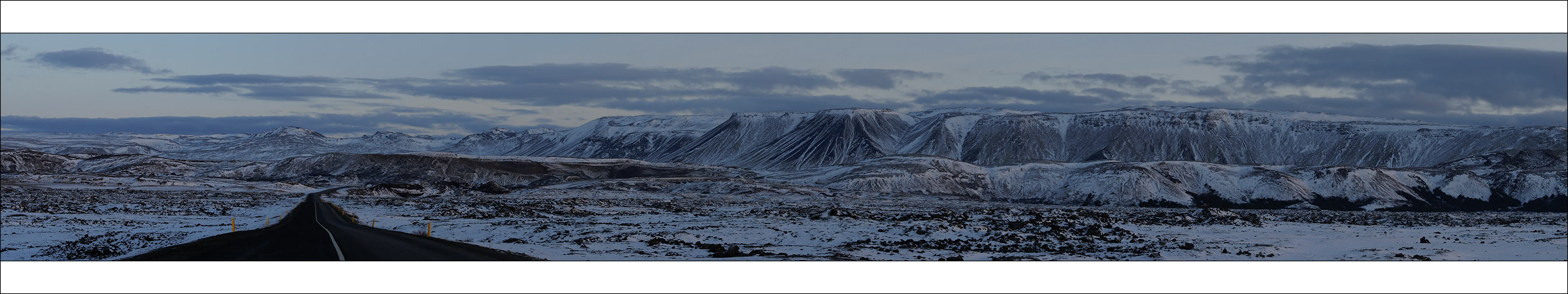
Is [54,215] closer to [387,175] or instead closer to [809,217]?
[809,217]

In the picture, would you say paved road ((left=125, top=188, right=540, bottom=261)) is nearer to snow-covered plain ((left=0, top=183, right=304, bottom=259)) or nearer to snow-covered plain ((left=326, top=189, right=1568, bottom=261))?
snow-covered plain ((left=326, top=189, right=1568, bottom=261))

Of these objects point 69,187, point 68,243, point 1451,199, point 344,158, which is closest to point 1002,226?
point 68,243

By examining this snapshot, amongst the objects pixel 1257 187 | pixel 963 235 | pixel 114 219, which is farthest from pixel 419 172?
pixel 963 235

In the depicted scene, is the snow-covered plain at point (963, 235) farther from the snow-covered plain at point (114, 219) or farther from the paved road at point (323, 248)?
the snow-covered plain at point (114, 219)

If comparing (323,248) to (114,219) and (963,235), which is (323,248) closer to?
(963,235)

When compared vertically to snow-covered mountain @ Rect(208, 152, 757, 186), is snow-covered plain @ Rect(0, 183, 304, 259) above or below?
above

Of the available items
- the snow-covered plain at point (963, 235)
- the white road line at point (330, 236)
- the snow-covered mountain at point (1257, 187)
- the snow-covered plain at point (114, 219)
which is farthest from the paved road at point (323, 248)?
the snow-covered mountain at point (1257, 187)

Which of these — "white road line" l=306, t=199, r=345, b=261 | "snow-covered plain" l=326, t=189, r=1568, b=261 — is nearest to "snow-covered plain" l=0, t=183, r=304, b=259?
"white road line" l=306, t=199, r=345, b=261
